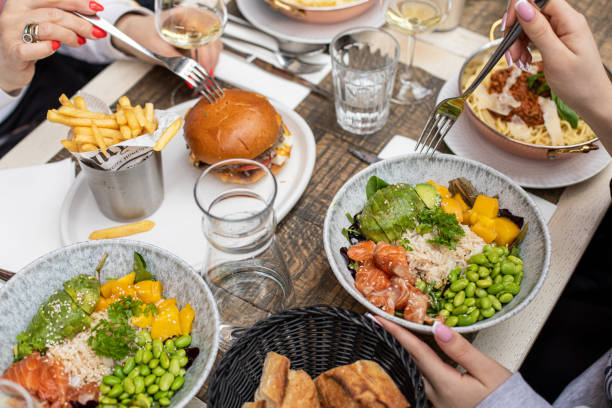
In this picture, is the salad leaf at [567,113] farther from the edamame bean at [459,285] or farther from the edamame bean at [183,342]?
the edamame bean at [183,342]

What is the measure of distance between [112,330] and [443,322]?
0.89m

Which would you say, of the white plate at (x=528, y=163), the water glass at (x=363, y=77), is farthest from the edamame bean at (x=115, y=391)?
the white plate at (x=528, y=163)

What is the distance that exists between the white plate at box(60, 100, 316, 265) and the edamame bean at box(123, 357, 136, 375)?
486mm

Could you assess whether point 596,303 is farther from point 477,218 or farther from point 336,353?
point 336,353

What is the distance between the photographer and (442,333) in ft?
4.52

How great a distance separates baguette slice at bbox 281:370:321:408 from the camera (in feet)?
4.18

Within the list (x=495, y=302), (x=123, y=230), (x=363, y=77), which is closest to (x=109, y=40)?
(x=123, y=230)

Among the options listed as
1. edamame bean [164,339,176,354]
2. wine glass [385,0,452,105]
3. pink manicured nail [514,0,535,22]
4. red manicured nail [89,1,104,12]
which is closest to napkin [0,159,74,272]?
red manicured nail [89,1,104,12]

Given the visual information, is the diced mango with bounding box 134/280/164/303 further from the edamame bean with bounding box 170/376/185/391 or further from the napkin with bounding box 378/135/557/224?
the napkin with bounding box 378/135/557/224

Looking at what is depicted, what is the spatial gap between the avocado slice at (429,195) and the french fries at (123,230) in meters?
0.94

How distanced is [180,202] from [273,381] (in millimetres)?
934

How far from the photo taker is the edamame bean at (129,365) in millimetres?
1389

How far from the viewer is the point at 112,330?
1426 millimetres

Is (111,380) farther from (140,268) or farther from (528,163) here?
(528,163)
